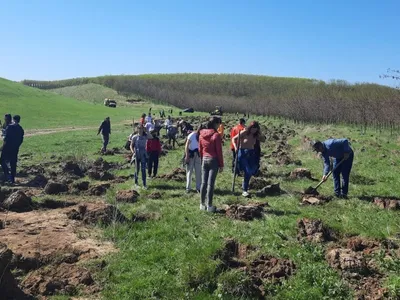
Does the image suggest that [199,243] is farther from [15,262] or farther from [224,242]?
[15,262]

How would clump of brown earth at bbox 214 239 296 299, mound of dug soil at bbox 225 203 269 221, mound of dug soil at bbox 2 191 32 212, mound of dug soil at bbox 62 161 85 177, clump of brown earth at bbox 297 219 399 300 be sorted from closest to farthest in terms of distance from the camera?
clump of brown earth at bbox 297 219 399 300, clump of brown earth at bbox 214 239 296 299, mound of dug soil at bbox 225 203 269 221, mound of dug soil at bbox 2 191 32 212, mound of dug soil at bbox 62 161 85 177

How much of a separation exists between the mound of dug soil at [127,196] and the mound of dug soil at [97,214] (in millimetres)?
1394

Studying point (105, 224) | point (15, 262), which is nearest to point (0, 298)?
point (15, 262)

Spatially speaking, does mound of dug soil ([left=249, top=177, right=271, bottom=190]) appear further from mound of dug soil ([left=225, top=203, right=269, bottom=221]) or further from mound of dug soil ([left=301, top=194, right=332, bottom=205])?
mound of dug soil ([left=225, top=203, right=269, bottom=221])

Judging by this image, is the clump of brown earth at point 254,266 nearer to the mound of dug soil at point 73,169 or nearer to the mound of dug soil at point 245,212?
the mound of dug soil at point 245,212

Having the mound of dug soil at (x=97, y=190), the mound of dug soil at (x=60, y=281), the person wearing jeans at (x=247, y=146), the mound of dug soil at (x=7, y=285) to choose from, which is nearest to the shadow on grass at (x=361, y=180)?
the person wearing jeans at (x=247, y=146)

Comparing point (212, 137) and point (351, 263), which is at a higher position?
point (212, 137)

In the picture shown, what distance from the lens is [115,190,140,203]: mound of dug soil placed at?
36.0 feet

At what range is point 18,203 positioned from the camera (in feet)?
33.3

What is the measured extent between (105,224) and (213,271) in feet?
10.3

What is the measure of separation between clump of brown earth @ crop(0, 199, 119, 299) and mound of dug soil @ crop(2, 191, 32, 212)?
0.25 m

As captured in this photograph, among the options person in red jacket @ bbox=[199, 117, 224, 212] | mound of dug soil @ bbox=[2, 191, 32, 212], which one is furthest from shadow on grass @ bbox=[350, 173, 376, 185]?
mound of dug soil @ bbox=[2, 191, 32, 212]

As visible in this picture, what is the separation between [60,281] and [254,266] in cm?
287

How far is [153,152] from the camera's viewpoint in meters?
15.0
